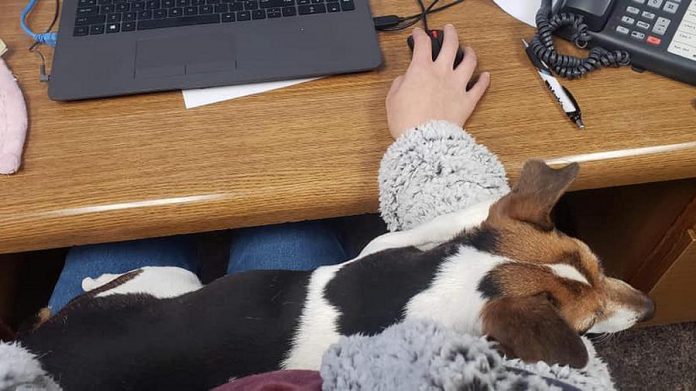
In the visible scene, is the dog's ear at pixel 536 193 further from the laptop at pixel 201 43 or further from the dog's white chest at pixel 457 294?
the laptop at pixel 201 43

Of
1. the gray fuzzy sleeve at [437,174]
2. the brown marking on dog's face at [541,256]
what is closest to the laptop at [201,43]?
the gray fuzzy sleeve at [437,174]

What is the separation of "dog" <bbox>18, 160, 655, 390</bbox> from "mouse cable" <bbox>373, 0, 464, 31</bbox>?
0.89 feet

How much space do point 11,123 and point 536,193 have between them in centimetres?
58

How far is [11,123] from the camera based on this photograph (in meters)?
0.75

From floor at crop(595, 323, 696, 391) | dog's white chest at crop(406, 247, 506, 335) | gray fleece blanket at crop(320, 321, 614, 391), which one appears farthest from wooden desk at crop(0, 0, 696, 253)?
floor at crop(595, 323, 696, 391)

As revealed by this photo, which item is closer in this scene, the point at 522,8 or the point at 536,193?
the point at 536,193

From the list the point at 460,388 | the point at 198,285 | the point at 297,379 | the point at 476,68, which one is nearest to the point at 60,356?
the point at 198,285

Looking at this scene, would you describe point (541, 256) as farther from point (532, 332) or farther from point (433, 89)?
point (433, 89)

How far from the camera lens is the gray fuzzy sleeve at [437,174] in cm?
72

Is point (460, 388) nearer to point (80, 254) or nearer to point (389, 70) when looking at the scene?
point (389, 70)

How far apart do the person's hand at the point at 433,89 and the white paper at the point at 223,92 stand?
5.1 inches

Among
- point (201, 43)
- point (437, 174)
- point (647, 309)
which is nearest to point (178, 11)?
point (201, 43)

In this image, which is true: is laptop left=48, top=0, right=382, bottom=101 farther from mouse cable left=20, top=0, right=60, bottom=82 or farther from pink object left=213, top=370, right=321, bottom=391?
pink object left=213, top=370, right=321, bottom=391

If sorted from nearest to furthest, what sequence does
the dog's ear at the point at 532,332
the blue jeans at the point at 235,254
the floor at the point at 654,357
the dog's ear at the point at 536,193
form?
the dog's ear at the point at 532,332 → the dog's ear at the point at 536,193 → the blue jeans at the point at 235,254 → the floor at the point at 654,357
